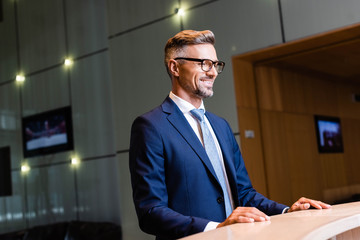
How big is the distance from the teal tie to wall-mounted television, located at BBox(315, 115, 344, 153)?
2.62 meters

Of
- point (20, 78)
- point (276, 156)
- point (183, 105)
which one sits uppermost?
point (20, 78)

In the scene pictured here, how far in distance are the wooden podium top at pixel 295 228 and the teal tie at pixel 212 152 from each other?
471 millimetres

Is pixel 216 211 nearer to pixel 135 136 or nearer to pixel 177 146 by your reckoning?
pixel 177 146

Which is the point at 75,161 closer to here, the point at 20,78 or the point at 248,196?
the point at 20,78

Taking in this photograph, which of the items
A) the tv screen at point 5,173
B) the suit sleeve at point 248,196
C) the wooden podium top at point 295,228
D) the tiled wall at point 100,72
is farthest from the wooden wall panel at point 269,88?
the tv screen at point 5,173

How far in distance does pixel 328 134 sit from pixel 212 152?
2731 mm

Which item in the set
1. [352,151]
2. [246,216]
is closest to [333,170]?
[352,151]

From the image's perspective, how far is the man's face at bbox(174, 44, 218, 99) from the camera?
2.10 meters

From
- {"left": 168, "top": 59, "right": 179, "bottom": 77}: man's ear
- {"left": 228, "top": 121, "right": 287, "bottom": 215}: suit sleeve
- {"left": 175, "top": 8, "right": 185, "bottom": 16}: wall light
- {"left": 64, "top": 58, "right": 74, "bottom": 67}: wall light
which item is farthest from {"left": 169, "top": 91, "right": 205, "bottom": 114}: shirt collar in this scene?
{"left": 64, "top": 58, "right": 74, "bottom": 67}: wall light

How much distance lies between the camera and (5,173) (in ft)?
24.1

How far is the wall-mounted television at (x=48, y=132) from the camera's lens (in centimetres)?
657

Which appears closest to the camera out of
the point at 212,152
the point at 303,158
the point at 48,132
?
the point at 212,152

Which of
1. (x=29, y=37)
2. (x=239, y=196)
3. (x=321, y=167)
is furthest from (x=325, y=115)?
(x=29, y=37)

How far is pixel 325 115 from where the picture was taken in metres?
4.50
